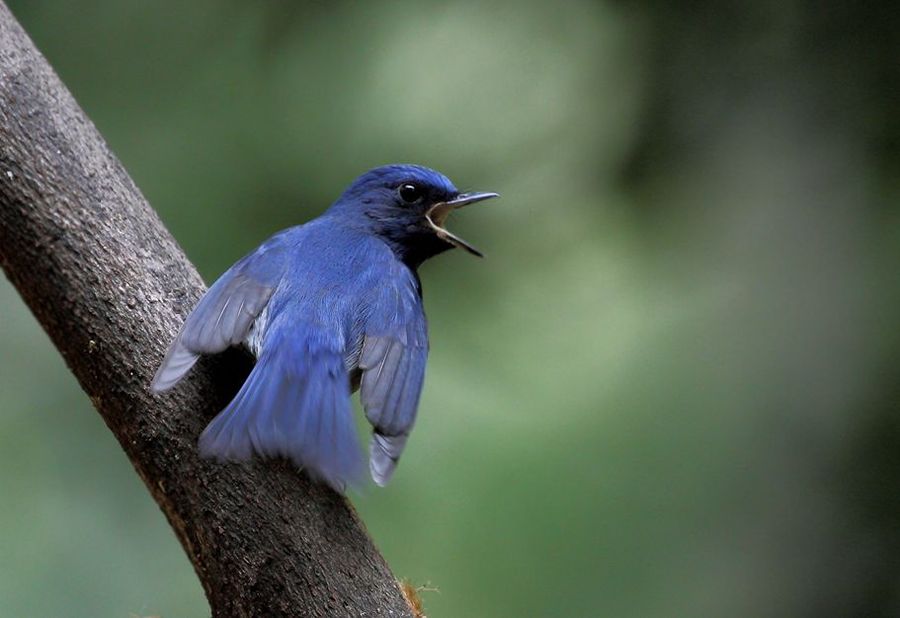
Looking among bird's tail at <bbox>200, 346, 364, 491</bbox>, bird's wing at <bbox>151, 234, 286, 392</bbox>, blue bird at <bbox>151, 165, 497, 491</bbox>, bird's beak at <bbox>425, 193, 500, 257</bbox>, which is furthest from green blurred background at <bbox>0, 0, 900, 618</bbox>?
bird's tail at <bbox>200, 346, 364, 491</bbox>

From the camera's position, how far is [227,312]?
2318mm

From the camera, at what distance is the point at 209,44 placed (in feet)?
17.2

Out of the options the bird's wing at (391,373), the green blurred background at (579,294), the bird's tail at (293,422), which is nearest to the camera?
the bird's tail at (293,422)

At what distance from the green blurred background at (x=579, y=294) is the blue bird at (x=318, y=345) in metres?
1.53

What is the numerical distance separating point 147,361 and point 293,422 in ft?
0.96

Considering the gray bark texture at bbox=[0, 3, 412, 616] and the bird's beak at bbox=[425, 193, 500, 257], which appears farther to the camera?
the bird's beak at bbox=[425, 193, 500, 257]

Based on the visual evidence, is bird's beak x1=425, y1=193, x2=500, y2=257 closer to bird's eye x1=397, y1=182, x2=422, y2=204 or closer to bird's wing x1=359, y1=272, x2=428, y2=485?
bird's eye x1=397, y1=182, x2=422, y2=204

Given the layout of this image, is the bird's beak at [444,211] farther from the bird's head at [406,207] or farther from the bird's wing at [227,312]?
the bird's wing at [227,312]

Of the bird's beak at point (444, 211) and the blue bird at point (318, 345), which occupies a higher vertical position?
the bird's beak at point (444, 211)

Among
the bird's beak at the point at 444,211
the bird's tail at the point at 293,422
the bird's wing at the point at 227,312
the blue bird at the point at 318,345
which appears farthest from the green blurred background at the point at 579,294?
the bird's tail at the point at 293,422

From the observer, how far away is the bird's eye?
3.10 m

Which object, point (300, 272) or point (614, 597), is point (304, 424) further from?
point (614, 597)

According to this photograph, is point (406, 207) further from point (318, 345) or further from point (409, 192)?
point (318, 345)

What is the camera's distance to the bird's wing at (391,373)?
7.55 ft
